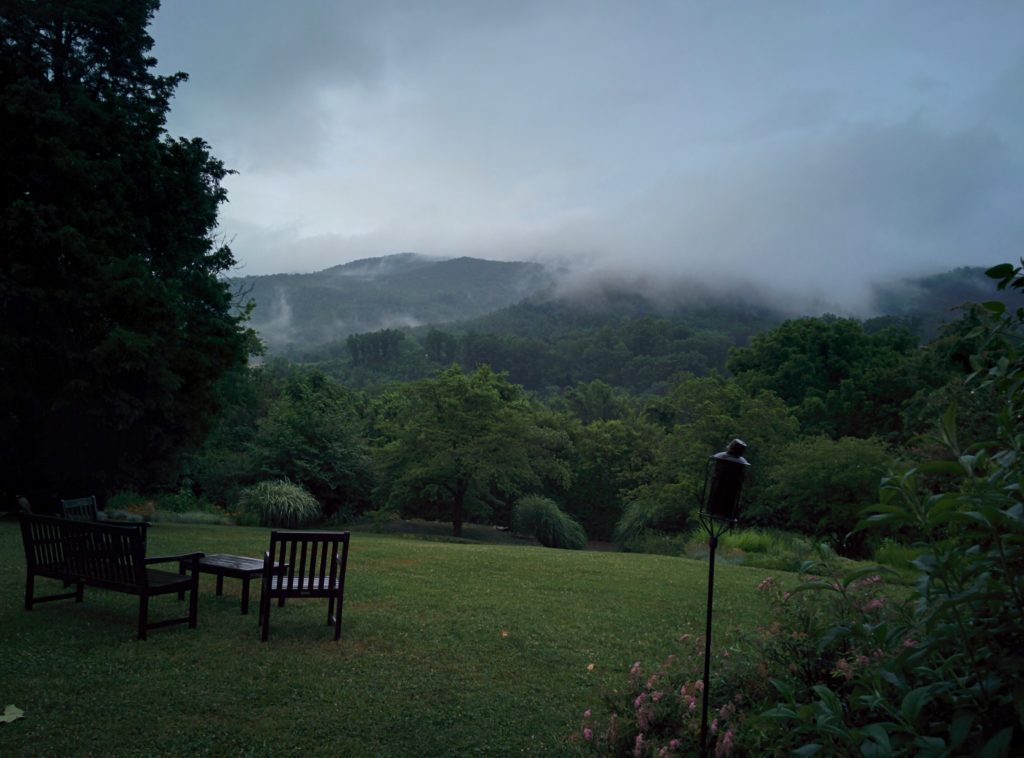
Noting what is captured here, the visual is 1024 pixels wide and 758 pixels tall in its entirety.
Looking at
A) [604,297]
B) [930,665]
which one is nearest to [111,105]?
[930,665]

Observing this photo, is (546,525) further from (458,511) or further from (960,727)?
(960,727)

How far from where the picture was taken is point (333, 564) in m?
6.13

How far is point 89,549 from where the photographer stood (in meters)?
6.00

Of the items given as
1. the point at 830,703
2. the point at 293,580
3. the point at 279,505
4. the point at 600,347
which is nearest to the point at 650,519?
the point at 279,505

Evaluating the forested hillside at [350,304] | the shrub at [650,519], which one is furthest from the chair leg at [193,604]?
the forested hillside at [350,304]

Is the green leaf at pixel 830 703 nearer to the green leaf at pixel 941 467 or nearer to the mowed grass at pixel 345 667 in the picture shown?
the green leaf at pixel 941 467

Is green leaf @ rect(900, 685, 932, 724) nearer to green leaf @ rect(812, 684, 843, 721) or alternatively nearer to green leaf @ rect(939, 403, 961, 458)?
green leaf @ rect(812, 684, 843, 721)

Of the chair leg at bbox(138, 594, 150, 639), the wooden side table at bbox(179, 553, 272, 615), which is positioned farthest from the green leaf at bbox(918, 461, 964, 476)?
the wooden side table at bbox(179, 553, 272, 615)

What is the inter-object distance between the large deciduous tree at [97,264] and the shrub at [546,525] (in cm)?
1034

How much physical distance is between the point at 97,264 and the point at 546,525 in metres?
14.4

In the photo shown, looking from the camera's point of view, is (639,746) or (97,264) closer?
(639,746)

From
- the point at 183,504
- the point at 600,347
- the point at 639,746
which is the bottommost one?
the point at 183,504

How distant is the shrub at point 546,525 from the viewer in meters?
22.1

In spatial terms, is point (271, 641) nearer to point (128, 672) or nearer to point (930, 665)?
point (128, 672)
